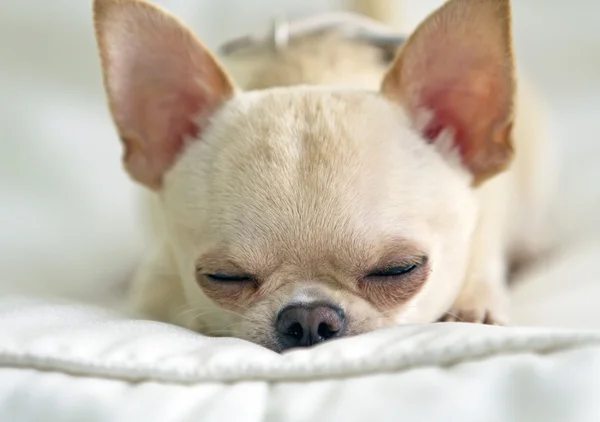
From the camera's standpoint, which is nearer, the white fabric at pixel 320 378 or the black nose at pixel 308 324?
the white fabric at pixel 320 378

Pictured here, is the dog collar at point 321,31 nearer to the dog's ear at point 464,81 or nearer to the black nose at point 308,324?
the dog's ear at point 464,81

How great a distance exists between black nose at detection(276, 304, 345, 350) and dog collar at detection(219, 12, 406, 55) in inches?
42.3

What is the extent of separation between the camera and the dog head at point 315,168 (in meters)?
1.17

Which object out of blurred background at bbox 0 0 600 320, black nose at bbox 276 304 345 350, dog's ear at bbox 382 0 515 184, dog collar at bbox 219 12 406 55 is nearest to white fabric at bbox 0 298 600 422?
black nose at bbox 276 304 345 350

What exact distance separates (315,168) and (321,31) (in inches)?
39.7

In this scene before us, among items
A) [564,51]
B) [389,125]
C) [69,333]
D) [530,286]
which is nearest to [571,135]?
[564,51]

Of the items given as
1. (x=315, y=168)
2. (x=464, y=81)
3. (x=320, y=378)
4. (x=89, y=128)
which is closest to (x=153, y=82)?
(x=315, y=168)

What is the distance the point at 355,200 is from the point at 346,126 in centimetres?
15

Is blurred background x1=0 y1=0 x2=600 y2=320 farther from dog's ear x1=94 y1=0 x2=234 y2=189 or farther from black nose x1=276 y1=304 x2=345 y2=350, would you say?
black nose x1=276 y1=304 x2=345 y2=350

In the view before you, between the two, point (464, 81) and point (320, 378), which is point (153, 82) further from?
point (320, 378)

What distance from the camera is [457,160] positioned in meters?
1.40

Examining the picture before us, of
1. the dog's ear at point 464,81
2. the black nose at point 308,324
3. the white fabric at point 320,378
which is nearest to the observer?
the white fabric at point 320,378

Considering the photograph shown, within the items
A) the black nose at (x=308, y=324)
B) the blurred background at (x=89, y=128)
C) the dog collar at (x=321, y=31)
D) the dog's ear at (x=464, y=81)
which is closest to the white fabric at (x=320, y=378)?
the black nose at (x=308, y=324)

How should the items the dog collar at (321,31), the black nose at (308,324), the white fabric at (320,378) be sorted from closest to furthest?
the white fabric at (320,378)
the black nose at (308,324)
the dog collar at (321,31)
